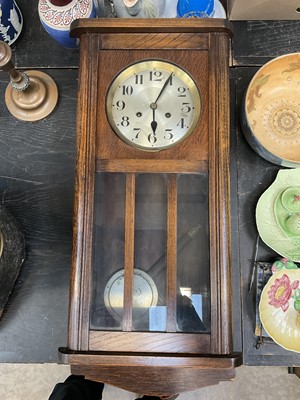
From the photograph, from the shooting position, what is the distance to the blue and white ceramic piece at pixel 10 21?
1045 mm

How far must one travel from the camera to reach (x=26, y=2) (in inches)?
45.9

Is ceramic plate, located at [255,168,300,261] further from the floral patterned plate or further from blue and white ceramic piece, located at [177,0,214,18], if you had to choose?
blue and white ceramic piece, located at [177,0,214,18]

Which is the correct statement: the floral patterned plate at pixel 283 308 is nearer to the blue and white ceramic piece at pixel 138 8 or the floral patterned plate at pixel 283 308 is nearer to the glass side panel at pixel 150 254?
the glass side panel at pixel 150 254

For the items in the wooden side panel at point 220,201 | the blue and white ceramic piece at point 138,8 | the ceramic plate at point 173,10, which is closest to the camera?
the wooden side panel at point 220,201

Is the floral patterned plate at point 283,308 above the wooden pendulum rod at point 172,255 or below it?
below

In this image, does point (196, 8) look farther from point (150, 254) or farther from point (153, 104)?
point (150, 254)

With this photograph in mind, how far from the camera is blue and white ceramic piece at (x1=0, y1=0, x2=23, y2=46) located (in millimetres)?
1045

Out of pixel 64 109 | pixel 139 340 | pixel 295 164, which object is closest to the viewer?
pixel 139 340

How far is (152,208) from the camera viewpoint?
0.81 m

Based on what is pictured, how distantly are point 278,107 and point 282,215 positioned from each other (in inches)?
10.9

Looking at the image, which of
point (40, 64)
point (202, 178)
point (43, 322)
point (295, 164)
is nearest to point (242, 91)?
point (295, 164)

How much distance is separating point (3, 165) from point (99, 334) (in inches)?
21.1

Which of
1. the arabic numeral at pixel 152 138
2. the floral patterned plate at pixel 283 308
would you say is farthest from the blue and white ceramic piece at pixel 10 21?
the floral patterned plate at pixel 283 308

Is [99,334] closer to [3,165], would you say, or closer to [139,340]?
[139,340]
